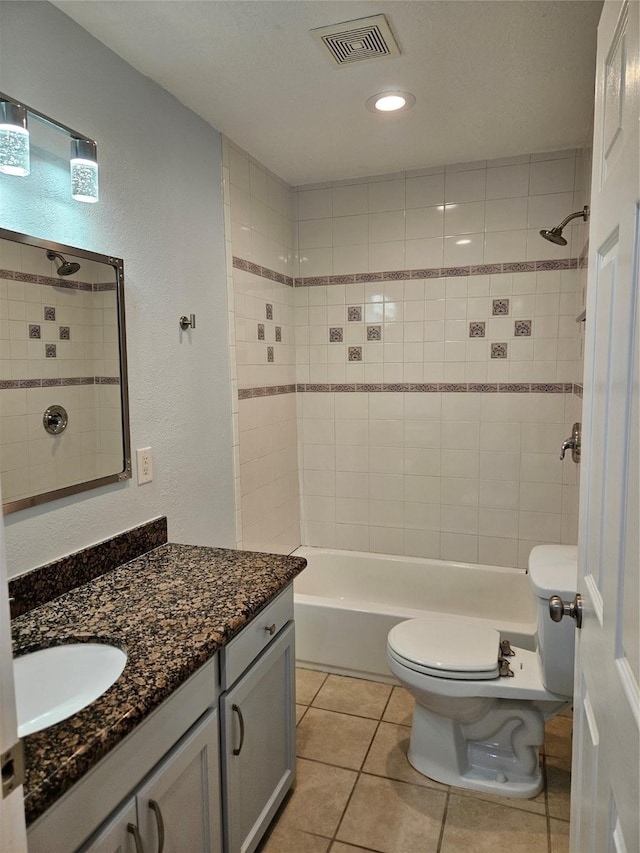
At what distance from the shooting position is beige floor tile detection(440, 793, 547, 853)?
1.78 metres

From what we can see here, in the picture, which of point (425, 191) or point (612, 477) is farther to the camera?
point (425, 191)

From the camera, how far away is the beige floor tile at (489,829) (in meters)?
1.78

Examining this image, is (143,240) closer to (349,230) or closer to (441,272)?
(349,230)

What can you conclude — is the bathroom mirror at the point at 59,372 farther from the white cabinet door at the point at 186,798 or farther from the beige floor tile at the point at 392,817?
the beige floor tile at the point at 392,817

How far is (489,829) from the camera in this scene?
6.06ft

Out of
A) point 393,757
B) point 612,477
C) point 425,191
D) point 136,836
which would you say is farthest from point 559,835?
point 425,191

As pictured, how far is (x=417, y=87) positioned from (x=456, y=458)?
5.83ft

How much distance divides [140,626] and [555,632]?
1341 millimetres

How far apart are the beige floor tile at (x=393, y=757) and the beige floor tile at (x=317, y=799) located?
0.35ft

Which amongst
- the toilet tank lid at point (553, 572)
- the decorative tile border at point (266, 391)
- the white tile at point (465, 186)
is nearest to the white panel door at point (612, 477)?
the toilet tank lid at point (553, 572)

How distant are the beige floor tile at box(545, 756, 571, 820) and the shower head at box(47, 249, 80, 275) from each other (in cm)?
229

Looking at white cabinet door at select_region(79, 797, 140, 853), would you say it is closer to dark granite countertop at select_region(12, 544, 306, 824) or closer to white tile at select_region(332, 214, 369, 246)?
dark granite countertop at select_region(12, 544, 306, 824)

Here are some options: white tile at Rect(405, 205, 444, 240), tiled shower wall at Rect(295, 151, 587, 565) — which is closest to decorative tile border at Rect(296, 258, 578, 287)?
tiled shower wall at Rect(295, 151, 587, 565)

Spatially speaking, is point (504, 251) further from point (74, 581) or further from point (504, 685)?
point (74, 581)
